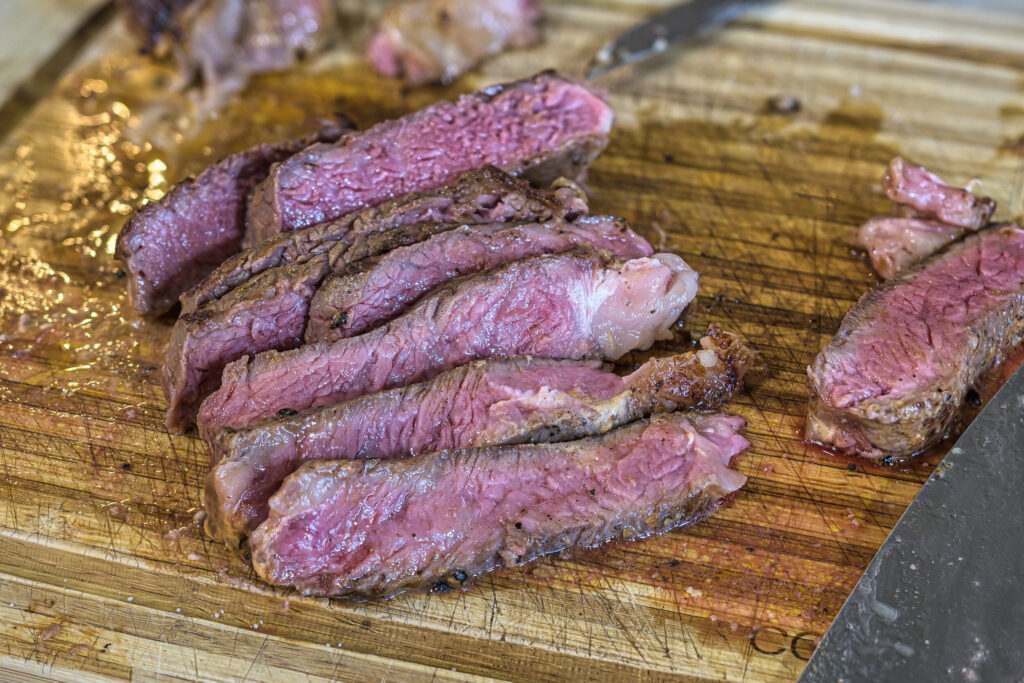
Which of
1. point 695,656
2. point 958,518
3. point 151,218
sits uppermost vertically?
point 151,218

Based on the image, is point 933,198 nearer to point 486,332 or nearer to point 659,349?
point 659,349

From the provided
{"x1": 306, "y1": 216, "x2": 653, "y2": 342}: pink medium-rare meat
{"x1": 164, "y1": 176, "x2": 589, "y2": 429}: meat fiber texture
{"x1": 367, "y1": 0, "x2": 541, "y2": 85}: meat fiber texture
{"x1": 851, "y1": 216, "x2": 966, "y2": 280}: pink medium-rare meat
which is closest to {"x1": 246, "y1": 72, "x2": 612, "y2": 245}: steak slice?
{"x1": 164, "y1": 176, "x2": 589, "y2": 429}: meat fiber texture

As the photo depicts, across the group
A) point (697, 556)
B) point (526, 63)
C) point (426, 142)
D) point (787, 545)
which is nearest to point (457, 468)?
point (697, 556)

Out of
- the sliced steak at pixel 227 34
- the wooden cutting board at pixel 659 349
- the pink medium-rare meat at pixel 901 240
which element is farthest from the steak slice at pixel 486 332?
the sliced steak at pixel 227 34

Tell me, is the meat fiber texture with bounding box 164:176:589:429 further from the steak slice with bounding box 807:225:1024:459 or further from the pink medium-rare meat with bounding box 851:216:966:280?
the pink medium-rare meat with bounding box 851:216:966:280

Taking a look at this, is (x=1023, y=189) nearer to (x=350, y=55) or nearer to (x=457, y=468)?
(x=457, y=468)

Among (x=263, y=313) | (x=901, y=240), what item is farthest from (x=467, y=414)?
(x=901, y=240)
